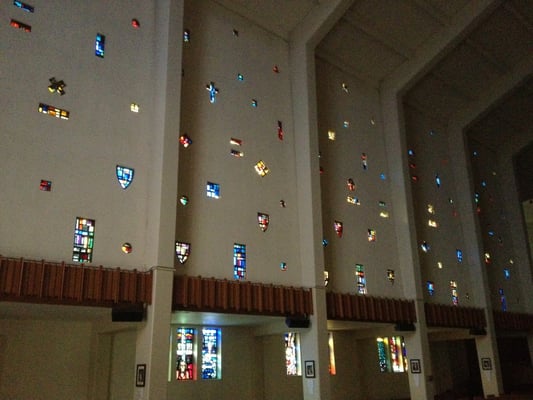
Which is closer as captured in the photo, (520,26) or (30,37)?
(30,37)

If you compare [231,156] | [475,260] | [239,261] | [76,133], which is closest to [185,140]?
[231,156]

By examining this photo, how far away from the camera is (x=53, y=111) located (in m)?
12.1

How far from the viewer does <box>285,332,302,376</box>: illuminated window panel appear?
60.4ft

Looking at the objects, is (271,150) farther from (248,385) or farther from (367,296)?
(248,385)

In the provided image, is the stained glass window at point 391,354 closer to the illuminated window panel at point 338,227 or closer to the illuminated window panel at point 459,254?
the illuminated window panel at point 459,254

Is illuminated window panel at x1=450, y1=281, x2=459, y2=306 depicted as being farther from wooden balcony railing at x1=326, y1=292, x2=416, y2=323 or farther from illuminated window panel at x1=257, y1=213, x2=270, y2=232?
illuminated window panel at x1=257, y1=213, x2=270, y2=232

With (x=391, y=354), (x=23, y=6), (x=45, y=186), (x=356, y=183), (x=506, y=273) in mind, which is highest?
(x=23, y=6)

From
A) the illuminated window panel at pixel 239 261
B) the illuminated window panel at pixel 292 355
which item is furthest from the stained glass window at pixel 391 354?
the illuminated window panel at pixel 239 261

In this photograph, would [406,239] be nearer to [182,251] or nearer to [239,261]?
[239,261]

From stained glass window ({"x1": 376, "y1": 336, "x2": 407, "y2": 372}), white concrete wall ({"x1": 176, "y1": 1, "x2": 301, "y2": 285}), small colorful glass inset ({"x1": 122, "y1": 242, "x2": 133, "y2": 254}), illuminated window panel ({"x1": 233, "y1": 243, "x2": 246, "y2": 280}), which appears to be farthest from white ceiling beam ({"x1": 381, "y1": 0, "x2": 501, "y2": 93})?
small colorful glass inset ({"x1": 122, "y1": 242, "x2": 133, "y2": 254})

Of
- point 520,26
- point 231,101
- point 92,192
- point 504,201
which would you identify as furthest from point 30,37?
point 504,201

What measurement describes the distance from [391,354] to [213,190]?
12.4m

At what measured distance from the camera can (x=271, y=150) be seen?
16.4 m

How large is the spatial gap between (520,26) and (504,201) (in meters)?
10.2
